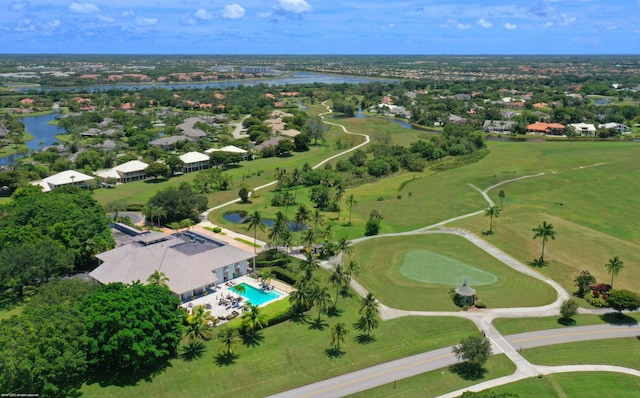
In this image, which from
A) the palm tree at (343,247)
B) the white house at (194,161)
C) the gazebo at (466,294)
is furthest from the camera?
the white house at (194,161)

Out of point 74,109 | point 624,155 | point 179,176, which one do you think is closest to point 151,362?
point 179,176

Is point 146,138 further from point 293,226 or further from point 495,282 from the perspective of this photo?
point 495,282

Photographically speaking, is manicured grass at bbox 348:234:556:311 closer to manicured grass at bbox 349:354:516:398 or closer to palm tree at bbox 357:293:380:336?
palm tree at bbox 357:293:380:336

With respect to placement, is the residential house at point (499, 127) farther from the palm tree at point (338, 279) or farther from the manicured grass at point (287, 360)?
the manicured grass at point (287, 360)

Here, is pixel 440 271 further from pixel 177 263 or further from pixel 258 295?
pixel 177 263

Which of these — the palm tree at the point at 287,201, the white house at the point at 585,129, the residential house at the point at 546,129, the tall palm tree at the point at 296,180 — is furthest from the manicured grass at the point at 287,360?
the white house at the point at 585,129

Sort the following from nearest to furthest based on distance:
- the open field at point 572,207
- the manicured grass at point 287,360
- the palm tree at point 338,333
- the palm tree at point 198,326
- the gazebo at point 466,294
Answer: the manicured grass at point 287,360, the palm tree at point 338,333, the palm tree at point 198,326, the gazebo at point 466,294, the open field at point 572,207
